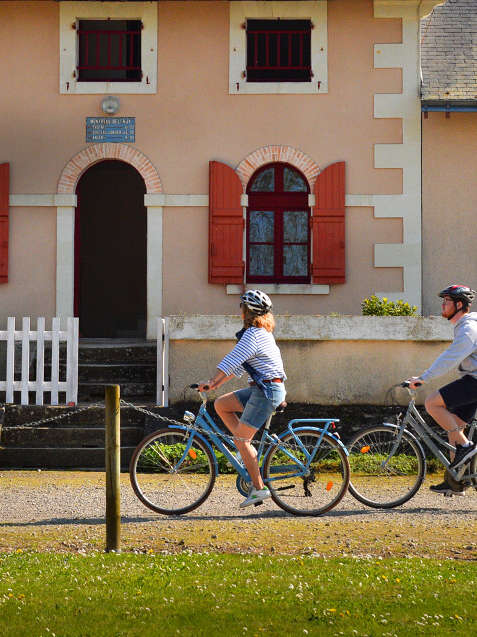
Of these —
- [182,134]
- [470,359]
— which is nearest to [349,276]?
[182,134]

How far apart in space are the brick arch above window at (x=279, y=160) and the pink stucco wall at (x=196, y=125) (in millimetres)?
108

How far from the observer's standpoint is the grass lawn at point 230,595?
15.1ft

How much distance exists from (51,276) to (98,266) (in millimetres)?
6020

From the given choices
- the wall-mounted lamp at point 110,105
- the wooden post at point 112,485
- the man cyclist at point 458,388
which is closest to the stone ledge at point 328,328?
the man cyclist at point 458,388

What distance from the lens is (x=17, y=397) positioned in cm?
1147

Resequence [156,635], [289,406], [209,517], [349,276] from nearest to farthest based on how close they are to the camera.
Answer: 1. [156,635]
2. [209,517]
3. [289,406]
4. [349,276]

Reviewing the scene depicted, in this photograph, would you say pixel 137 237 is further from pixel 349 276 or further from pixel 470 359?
pixel 470 359

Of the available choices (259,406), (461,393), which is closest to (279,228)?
(461,393)

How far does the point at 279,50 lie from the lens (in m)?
14.3

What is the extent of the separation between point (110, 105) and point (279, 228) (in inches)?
115

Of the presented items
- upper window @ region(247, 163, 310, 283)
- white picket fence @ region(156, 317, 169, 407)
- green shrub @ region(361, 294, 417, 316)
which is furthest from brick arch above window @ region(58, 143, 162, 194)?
green shrub @ region(361, 294, 417, 316)

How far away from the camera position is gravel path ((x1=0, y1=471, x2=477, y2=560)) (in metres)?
6.34

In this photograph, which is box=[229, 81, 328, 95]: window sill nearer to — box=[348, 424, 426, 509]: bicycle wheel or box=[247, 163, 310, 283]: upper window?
box=[247, 163, 310, 283]: upper window

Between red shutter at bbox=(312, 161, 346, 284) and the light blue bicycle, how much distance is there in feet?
21.5
